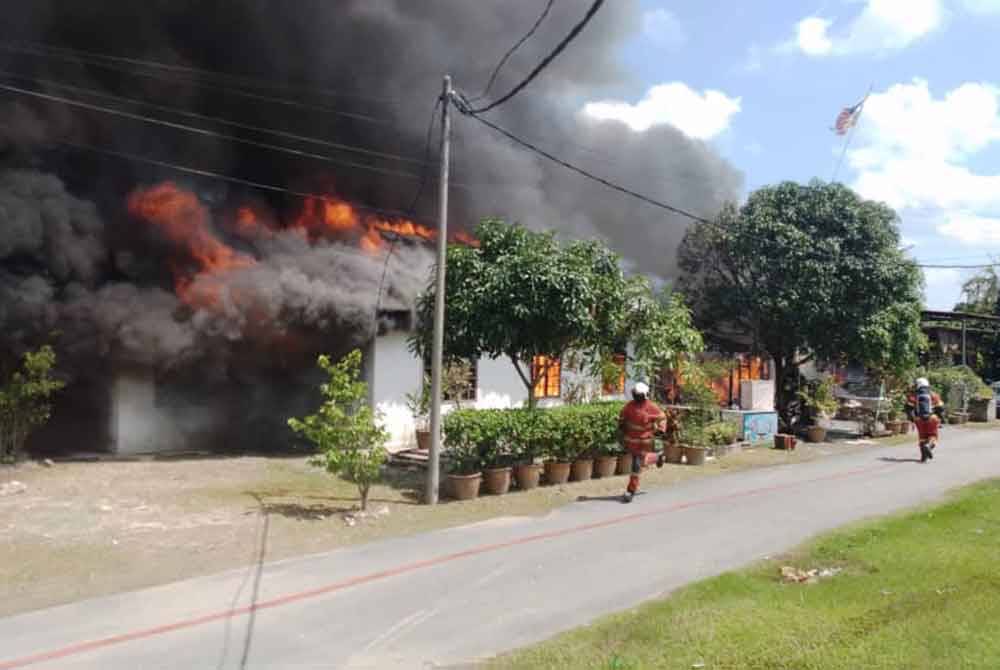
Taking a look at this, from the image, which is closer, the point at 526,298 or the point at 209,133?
the point at 526,298

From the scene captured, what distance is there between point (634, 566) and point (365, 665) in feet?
9.61

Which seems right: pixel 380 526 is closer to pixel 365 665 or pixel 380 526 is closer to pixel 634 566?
pixel 634 566

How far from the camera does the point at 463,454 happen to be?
33.9 feet

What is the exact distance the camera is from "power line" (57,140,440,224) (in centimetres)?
1267

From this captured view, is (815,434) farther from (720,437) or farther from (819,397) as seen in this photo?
(720,437)

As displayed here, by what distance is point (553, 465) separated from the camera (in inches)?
436

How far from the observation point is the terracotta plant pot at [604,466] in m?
11.8

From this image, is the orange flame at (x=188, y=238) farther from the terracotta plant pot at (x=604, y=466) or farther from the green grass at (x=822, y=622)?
the green grass at (x=822, y=622)

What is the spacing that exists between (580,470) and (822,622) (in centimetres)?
644

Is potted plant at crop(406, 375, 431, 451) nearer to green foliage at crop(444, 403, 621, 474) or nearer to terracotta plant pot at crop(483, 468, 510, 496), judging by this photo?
green foliage at crop(444, 403, 621, 474)

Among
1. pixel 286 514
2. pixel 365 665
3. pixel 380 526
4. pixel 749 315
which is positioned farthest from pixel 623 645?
pixel 749 315

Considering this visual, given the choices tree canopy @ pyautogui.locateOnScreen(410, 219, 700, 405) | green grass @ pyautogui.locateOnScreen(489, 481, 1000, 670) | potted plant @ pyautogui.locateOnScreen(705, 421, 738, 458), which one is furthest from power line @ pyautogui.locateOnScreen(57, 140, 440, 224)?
green grass @ pyautogui.locateOnScreen(489, 481, 1000, 670)

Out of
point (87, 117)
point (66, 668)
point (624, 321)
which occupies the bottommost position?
point (66, 668)

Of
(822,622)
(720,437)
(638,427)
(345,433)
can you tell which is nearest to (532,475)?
(638,427)
